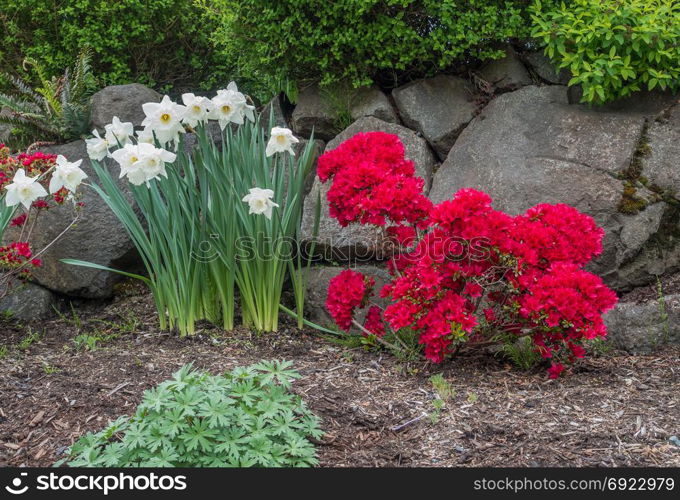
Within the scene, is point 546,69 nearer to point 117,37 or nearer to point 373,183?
point 373,183

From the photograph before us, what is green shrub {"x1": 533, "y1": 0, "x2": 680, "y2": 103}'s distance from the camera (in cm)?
386

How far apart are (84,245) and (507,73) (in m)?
2.82

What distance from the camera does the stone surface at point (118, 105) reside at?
4.66m

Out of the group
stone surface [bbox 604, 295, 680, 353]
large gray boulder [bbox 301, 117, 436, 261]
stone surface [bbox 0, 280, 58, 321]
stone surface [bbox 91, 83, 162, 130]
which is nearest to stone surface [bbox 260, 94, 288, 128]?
large gray boulder [bbox 301, 117, 436, 261]

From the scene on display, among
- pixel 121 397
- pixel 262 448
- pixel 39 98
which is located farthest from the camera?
pixel 39 98

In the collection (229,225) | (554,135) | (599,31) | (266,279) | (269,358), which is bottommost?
(269,358)

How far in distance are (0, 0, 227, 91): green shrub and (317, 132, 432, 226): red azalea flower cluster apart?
2343 mm

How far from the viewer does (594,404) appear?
2.97 metres

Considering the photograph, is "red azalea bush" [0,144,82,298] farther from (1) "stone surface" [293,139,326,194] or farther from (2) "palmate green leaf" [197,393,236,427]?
(2) "palmate green leaf" [197,393,236,427]

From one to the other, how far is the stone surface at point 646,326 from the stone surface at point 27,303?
330 cm

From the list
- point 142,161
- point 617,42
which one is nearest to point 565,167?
point 617,42

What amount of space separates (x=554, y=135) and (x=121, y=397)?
277 cm
